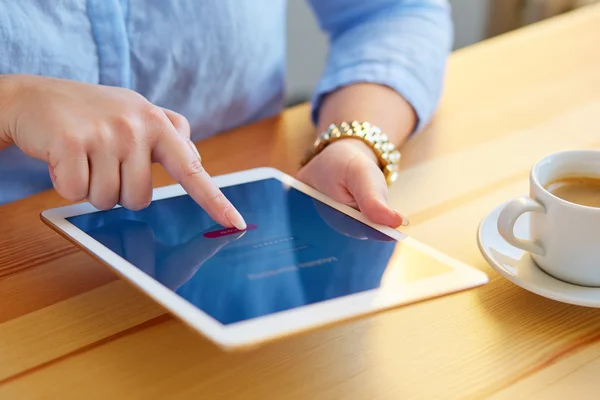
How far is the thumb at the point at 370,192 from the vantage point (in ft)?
1.89

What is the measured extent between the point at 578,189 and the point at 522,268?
9 cm

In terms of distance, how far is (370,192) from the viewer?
614 mm

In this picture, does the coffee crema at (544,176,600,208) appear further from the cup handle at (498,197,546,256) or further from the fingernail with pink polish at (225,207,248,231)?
the fingernail with pink polish at (225,207,248,231)

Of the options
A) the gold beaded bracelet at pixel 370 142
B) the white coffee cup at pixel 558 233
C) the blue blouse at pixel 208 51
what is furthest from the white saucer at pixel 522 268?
the blue blouse at pixel 208 51

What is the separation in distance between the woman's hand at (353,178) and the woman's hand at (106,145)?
11 centimetres

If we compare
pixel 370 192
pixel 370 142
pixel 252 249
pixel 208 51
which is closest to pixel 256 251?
pixel 252 249

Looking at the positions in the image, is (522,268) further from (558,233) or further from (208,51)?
(208,51)

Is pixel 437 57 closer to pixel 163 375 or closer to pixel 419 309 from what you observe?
pixel 419 309

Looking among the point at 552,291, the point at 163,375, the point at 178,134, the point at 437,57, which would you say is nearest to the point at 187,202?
the point at 178,134

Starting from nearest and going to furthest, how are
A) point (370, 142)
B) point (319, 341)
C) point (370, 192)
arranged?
1. point (319, 341)
2. point (370, 192)
3. point (370, 142)

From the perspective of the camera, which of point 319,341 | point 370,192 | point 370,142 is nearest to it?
point 319,341

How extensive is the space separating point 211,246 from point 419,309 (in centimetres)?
16

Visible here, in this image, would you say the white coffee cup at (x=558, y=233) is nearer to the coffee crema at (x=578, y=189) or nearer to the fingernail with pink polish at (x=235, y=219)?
the coffee crema at (x=578, y=189)

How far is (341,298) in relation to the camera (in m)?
0.46
